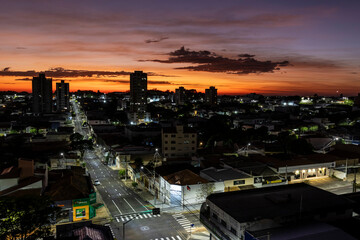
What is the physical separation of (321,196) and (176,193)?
16951 mm

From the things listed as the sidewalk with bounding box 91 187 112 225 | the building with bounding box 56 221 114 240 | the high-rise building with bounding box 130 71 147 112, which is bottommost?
the sidewalk with bounding box 91 187 112 225

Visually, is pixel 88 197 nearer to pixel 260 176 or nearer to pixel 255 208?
pixel 255 208

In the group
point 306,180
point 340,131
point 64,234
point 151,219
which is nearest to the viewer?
point 64,234

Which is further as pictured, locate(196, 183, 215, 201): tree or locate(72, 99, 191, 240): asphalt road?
locate(196, 183, 215, 201): tree

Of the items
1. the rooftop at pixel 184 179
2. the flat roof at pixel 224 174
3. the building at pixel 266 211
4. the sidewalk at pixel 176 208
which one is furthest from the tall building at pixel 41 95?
the building at pixel 266 211

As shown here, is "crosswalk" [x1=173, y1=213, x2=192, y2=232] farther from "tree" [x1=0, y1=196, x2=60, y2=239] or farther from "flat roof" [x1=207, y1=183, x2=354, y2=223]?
"tree" [x1=0, y1=196, x2=60, y2=239]

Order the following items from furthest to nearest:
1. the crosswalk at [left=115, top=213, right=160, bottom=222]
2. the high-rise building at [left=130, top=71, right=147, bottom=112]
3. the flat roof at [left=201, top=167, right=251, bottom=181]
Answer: the high-rise building at [left=130, top=71, right=147, bottom=112] → the flat roof at [left=201, top=167, right=251, bottom=181] → the crosswalk at [left=115, top=213, right=160, bottom=222]

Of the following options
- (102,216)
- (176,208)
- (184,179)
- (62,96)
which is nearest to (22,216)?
(102,216)

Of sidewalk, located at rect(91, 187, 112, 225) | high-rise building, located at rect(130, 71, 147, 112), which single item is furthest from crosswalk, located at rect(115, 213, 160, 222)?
high-rise building, located at rect(130, 71, 147, 112)

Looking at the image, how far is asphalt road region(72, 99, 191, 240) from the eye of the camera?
2844cm

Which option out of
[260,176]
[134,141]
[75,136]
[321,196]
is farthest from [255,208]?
[75,136]

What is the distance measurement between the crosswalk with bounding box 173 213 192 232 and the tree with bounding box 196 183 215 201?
412cm

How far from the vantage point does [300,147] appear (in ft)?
201

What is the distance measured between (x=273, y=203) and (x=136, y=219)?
1525cm
